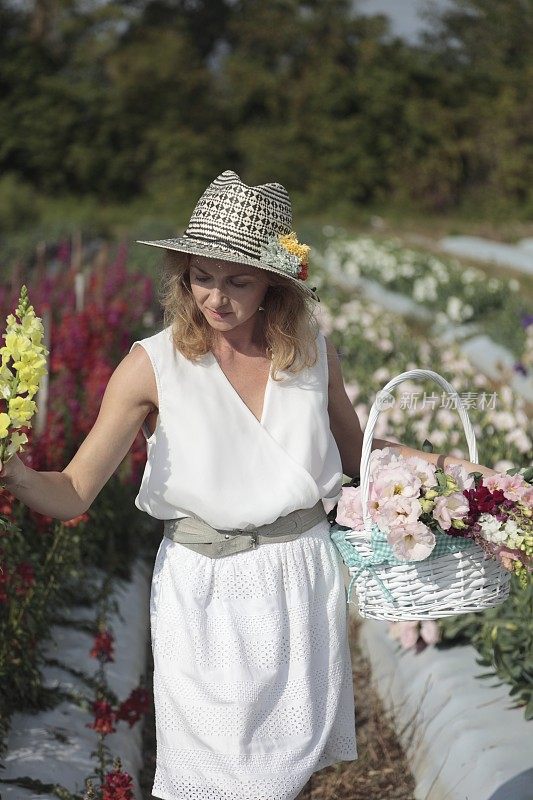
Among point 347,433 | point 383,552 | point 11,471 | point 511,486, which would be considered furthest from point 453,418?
point 11,471

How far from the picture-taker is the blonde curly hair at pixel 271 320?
2230 mm

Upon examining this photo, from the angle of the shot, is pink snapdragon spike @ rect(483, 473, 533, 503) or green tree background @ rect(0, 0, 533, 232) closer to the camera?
pink snapdragon spike @ rect(483, 473, 533, 503)

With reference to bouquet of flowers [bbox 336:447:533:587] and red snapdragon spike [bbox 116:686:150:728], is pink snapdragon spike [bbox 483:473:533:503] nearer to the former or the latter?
bouquet of flowers [bbox 336:447:533:587]

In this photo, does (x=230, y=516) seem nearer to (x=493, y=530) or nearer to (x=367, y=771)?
(x=493, y=530)

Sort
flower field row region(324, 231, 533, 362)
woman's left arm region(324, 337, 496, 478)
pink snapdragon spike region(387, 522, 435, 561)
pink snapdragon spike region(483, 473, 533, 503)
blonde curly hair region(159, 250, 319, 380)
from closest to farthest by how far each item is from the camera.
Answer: pink snapdragon spike region(387, 522, 435, 561) < pink snapdragon spike region(483, 473, 533, 503) < blonde curly hair region(159, 250, 319, 380) < woman's left arm region(324, 337, 496, 478) < flower field row region(324, 231, 533, 362)

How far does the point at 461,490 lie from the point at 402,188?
1137 inches

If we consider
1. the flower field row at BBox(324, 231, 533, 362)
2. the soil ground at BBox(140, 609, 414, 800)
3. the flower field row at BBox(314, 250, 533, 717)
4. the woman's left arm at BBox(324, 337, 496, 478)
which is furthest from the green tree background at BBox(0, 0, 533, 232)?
the woman's left arm at BBox(324, 337, 496, 478)

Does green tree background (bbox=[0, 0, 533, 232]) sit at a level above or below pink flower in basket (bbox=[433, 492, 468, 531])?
below

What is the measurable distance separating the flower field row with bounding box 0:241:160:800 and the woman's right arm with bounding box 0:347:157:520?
11cm

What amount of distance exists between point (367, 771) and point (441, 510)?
1603mm

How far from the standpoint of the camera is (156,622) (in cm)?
224

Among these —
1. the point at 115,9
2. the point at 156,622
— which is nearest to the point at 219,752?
the point at 156,622

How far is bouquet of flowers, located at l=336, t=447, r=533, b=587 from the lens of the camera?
2.02m

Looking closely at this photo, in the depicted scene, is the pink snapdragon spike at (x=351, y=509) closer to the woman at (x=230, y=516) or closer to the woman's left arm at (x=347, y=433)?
the woman at (x=230, y=516)
